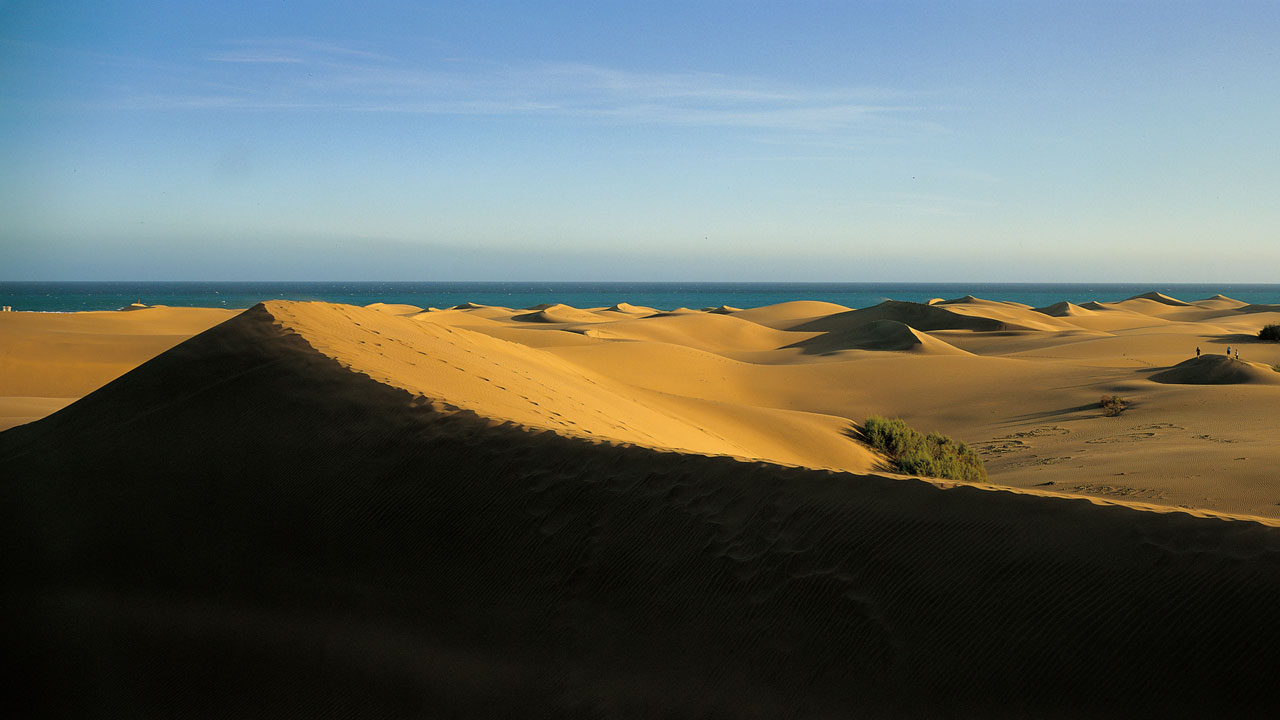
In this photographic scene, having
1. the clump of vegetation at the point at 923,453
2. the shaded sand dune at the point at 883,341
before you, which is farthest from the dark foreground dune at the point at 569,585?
the shaded sand dune at the point at 883,341

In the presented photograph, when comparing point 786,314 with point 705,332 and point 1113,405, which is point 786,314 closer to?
point 705,332

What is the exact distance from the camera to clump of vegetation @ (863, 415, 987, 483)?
11.1 meters

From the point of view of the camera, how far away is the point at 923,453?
12.4 m

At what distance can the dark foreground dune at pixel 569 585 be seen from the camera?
11.8 ft

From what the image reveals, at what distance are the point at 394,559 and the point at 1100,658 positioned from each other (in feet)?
12.0

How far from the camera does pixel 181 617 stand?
4.92 metres

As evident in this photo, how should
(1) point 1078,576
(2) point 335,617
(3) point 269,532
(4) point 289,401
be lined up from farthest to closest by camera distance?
1. (4) point 289,401
2. (3) point 269,532
3. (2) point 335,617
4. (1) point 1078,576

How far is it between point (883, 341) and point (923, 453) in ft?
70.2

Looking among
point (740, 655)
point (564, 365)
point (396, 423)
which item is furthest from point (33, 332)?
point (740, 655)

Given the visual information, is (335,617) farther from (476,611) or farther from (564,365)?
(564,365)

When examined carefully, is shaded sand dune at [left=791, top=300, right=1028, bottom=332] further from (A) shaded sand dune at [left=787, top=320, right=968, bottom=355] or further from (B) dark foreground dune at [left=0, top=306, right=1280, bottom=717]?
(B) dark foreground dune at [left=0, top=306, right=1280, bottom=717]

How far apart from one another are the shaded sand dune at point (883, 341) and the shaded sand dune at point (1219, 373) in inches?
A: 357

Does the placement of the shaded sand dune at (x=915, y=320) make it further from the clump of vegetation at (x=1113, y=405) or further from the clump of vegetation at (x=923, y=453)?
the clump of vegetation at (x=923, y=453)

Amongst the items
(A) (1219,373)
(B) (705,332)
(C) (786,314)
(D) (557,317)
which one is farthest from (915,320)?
(A) (1219,373)
